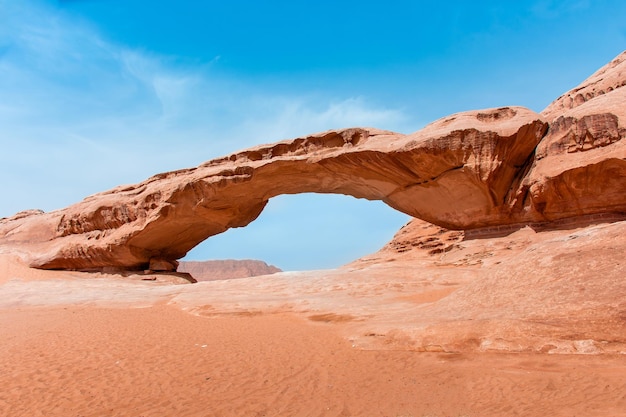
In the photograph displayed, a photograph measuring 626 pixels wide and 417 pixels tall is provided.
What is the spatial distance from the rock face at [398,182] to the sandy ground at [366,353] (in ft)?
18.4

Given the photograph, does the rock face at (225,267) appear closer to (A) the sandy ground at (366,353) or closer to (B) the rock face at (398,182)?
(B) the rock face at (398,182)

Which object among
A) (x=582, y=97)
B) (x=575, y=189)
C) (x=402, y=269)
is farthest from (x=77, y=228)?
(x=582, y=97)

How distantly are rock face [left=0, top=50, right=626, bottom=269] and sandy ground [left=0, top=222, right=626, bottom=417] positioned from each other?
18.4 feet

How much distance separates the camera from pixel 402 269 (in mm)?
13977

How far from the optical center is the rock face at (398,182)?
43.9 feet

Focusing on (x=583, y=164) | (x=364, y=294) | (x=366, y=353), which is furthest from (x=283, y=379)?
(x=583, y=164)

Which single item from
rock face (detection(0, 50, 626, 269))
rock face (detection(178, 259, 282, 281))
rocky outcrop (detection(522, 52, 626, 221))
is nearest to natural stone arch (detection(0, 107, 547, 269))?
rock face (detection(0, 50, 626, 269))

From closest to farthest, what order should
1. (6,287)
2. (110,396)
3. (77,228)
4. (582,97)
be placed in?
(110,396)
(6,287)
(582,97)
(77,228)

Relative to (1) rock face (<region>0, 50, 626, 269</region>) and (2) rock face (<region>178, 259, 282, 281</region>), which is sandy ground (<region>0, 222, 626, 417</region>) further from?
(2) rock face (<region>178, 259, 282, 281</region>)

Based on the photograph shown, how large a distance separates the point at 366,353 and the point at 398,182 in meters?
10.8

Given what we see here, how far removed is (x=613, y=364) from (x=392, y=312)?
15.6ft

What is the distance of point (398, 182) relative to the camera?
1688 cm

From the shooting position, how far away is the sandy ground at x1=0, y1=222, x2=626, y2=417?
4.87 m

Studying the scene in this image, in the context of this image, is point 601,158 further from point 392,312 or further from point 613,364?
point 613,364
